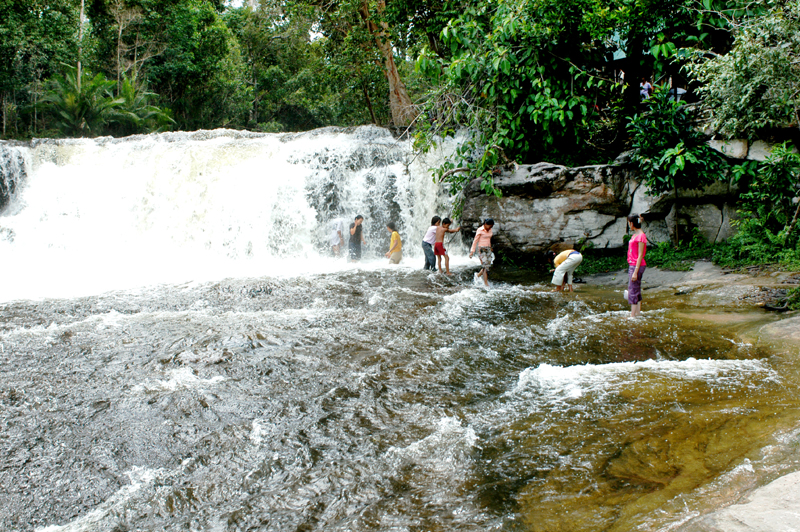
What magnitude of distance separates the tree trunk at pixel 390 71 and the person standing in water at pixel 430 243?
24.8 feet

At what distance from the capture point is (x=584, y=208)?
36.4 ft

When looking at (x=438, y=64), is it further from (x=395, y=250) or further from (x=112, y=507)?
(x=112, y=507)

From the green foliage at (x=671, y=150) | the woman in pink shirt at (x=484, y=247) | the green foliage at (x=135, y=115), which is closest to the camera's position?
the green foliage at (x=671, y=150)

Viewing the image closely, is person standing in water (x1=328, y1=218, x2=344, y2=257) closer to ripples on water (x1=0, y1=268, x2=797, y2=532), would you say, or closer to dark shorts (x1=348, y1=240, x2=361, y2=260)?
dark shorts (x1=348, y1=240, x2=361, y2=260)

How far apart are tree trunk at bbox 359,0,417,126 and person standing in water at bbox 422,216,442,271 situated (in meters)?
7.55

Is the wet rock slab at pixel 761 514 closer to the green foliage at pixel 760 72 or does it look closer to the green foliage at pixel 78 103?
the green foliage at pixel 760 72

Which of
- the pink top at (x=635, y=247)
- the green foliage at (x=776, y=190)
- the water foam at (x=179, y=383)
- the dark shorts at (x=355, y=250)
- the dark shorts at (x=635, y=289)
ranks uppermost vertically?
the green foliage at (x=776, y=190)

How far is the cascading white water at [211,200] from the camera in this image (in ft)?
44.6

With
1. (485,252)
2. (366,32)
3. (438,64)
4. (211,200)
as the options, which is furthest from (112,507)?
(366,32)

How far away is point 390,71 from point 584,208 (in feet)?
33.6

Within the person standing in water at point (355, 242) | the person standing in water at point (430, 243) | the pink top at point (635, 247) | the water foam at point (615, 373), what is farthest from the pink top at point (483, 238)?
the water foam at point (615, 373)

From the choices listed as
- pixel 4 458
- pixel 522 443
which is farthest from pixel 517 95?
pixel 4 458

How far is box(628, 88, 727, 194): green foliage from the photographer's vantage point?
9.43 meters

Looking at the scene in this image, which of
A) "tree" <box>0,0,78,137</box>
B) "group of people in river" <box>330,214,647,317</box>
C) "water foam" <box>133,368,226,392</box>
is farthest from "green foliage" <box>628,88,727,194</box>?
"tree" <box>0,0,78,137</box>
